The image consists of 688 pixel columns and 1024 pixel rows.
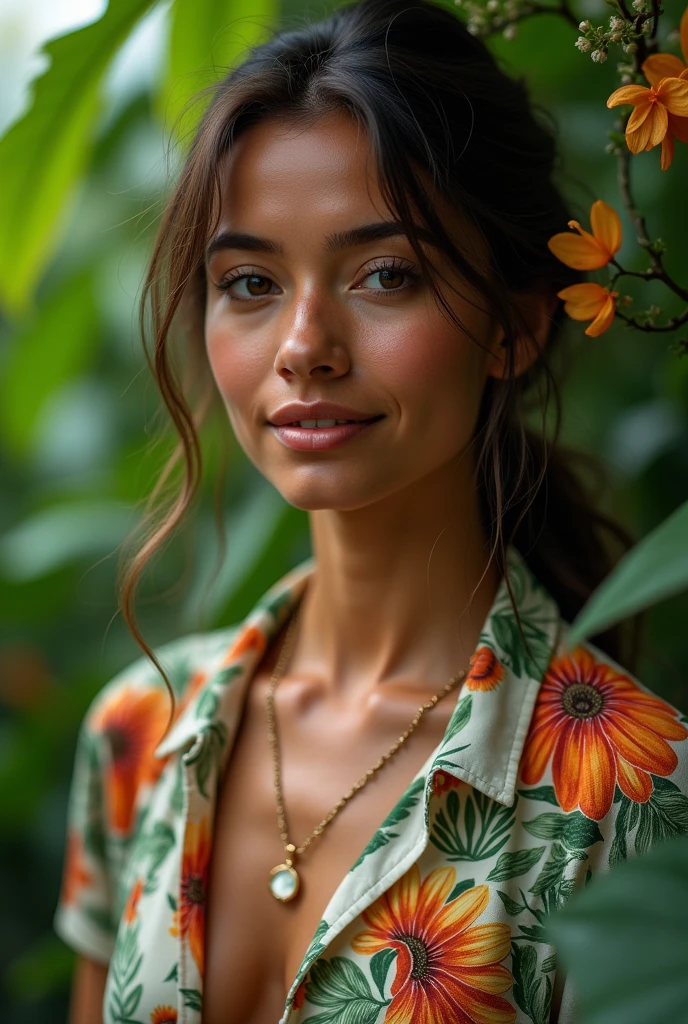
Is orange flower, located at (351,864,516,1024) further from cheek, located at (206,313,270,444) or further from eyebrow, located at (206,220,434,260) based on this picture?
eyebrow, located at (206,220,434,260)

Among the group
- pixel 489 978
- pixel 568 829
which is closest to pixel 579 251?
pixel 568 829

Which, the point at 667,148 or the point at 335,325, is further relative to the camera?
the point at 335,325

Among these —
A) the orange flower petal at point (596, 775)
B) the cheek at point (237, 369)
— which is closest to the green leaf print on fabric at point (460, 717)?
the orange flower petal at point (596, 775)

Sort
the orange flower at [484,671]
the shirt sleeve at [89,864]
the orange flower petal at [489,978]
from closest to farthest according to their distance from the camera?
1. the orange flower petal at [489,978]
2. the orange flower at [484,671]
3. the shirt sleeve at [89,864]

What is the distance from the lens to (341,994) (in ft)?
2.81

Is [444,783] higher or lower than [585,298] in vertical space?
lower

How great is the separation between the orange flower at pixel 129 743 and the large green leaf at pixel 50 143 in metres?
0.50

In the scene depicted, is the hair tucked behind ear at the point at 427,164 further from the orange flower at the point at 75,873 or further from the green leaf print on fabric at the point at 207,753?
the orange flower at the point at 75,873

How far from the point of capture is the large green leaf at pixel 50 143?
1.03 metres

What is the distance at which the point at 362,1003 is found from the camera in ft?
2.79

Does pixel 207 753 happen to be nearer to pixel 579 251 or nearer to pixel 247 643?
pixel 247 643

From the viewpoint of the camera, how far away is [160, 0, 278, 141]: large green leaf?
3.77ft

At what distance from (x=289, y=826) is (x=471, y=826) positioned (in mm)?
206

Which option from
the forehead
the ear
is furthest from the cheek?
the ear
